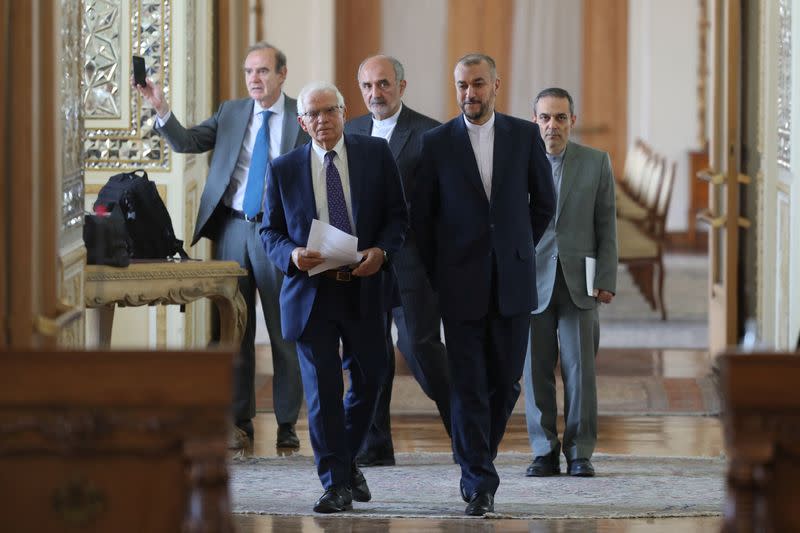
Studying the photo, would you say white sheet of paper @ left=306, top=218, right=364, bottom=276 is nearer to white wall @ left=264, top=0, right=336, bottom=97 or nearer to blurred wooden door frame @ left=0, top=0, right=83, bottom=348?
blurred wooden door frame @ left=0, top=0, right=83, bottom=348

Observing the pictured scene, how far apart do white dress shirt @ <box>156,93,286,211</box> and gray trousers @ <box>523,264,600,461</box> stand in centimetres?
155

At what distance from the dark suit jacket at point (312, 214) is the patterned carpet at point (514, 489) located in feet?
2.44

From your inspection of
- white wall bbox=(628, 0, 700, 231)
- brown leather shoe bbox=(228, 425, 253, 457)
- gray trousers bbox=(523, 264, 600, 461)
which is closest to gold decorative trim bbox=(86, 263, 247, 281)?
brown leather shoe bbox=(228, 425, 253, 457)

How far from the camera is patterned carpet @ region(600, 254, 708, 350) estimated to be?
10.1 m

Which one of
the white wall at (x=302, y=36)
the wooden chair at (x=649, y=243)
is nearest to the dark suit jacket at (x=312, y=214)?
the wooden chair at (x=649, y=243)

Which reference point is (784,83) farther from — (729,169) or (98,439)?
(98,439)

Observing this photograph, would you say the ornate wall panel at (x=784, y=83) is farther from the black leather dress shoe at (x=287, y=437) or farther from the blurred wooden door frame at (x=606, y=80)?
the blurred wooden door frame at (x=606, y=80)

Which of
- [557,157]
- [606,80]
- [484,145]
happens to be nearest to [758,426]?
[484,145]

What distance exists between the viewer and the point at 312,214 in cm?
518

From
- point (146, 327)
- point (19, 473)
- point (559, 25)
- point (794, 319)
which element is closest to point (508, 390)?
point (794, 319)

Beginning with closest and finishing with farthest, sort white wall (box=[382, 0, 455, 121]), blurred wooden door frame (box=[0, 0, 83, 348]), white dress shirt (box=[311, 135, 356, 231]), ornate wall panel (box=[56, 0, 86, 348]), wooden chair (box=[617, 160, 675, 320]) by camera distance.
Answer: blurred wooden door frame (box=[0, 0, 83, 348]) → ornate wall panel (box=[56, 0, 86, 348]) → white dress shirt (box=[311, 135, 356, 231]) → wooden chair (box=[617, 160, 675, 320]) → white wall (box=[382, 0, 455, 121])

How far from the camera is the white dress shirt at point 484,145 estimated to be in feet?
17.4

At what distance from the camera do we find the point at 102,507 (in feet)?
10.8

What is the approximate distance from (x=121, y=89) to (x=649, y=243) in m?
5.02
